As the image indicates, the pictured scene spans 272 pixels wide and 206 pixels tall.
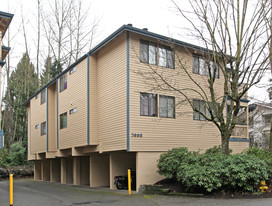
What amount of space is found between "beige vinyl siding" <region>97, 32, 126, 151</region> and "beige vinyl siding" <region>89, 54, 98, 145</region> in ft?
0.83

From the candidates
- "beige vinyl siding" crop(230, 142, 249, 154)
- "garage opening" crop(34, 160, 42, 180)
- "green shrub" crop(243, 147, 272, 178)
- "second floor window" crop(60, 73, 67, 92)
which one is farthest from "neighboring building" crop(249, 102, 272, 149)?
"garage opening" crop(34, 160, 42, 180)

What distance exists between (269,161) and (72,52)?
30504 mm

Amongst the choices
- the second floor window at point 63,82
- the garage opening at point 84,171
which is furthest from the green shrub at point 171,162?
the garage opening at point 84,171

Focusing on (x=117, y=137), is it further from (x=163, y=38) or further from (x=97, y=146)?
(x=163, y=38)

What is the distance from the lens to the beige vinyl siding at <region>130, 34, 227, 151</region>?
1600 centimetres

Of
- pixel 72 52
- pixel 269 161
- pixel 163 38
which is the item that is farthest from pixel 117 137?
pixel 72 52

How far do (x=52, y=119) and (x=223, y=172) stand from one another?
1687 cm

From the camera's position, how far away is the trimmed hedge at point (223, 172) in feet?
40.2

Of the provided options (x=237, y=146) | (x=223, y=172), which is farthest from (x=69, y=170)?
(x=223, y=172)

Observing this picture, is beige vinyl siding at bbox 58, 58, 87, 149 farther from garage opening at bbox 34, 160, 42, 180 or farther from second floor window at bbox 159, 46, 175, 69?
garage opening at bbox 34, 160, 42, 180

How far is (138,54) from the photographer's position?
16547 mm

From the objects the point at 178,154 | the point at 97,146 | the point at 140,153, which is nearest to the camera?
the point at 178,154

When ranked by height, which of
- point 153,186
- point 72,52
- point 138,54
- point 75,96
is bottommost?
point 153,186

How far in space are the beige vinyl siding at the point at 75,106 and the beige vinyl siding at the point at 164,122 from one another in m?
4.06
